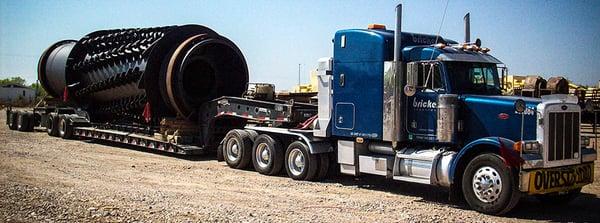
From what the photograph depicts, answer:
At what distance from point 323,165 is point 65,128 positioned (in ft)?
45.0

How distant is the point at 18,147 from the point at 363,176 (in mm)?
11456

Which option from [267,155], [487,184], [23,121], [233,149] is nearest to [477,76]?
[487,184]

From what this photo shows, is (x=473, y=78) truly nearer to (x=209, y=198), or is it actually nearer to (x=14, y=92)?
(x=209, y=198)

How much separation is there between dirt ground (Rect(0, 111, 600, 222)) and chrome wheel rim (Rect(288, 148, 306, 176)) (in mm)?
292

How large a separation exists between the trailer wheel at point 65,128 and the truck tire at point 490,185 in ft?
56.8

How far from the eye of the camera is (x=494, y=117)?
10.4 m

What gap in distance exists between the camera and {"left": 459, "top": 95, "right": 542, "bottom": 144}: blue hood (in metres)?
9.93

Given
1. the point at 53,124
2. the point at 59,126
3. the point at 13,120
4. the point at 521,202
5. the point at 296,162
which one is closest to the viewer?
the point at 521,202

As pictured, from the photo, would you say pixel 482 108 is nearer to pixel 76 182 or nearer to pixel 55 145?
pixel 76 182

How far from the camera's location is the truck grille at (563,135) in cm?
976

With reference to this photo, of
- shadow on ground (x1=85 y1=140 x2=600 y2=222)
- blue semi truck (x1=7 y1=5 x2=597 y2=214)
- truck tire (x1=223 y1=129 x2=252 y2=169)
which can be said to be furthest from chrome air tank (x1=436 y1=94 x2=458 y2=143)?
truck tire (x1=223 y1=129 x2=252 y2=169)

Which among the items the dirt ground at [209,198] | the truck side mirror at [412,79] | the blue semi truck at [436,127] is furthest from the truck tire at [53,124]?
the truck side mirror at [412,79]

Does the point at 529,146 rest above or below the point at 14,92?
below

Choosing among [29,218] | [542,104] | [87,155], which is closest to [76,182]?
[29,218]
